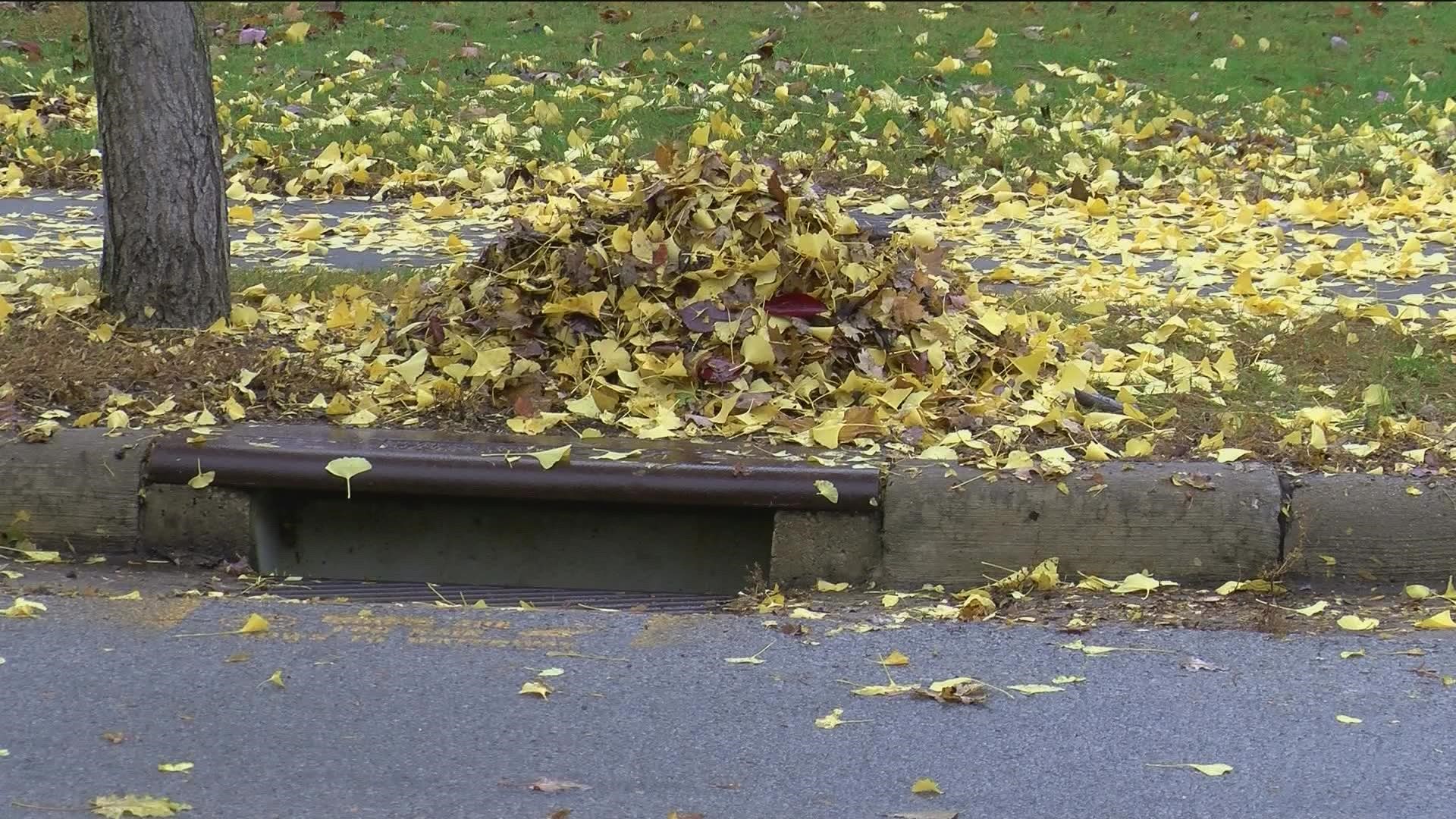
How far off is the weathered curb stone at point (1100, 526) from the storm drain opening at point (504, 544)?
1.81 feet

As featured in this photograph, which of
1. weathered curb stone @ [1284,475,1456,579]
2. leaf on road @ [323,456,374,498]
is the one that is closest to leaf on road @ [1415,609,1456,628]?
weathered curb stone @ [1284,475,1456,579]

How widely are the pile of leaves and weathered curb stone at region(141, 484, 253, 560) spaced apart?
694 millimetres

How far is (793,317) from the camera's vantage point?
503cm

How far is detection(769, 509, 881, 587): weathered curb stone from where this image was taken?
4383 mm

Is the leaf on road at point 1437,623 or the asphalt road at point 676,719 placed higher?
the leaf on road at point 1437,623

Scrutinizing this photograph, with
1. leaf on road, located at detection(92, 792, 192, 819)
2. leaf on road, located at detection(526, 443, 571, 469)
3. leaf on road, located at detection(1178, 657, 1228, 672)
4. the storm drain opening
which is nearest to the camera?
leaf on road, located at detection(92, 792, 192, 819)

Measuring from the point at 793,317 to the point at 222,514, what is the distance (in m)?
1.72

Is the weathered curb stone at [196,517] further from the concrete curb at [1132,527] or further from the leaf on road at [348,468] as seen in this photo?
the concrete curb at [1132,527]

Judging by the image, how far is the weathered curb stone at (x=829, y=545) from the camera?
4383 mm

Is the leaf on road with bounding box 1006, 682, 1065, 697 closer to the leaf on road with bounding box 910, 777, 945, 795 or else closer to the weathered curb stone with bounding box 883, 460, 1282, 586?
the leaf on road with bounding box 910, 777, 945, 795

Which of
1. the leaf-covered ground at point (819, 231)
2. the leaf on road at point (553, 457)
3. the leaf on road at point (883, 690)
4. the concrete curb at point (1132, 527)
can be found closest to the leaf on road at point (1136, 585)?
the concrete curb at point (1132, 527)

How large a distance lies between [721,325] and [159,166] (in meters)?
1.86

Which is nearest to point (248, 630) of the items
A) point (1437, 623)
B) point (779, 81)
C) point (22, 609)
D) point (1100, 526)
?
point (22, 609)

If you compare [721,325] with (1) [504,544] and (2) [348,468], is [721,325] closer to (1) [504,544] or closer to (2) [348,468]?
(1) [504,544]
